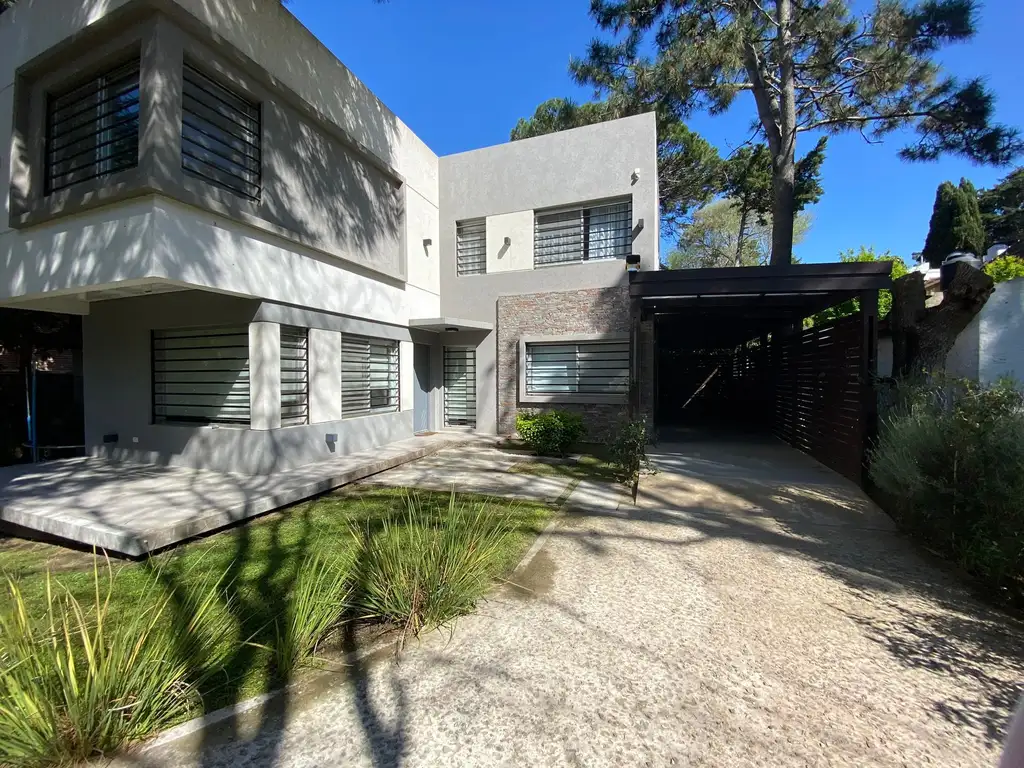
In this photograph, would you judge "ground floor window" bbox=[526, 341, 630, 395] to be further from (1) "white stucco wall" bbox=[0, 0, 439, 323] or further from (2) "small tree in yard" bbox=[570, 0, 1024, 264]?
(2) "small tree in yard" bbox=[570, 0, 1024, 264]

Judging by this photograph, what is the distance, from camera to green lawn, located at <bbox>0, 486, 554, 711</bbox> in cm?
288

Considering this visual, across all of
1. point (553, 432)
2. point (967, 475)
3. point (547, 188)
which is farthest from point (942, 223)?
point (967, 475)

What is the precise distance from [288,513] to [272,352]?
2.66 m

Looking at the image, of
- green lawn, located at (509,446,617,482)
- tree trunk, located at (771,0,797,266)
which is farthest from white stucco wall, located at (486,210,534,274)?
tree trunk, located at (771,0,797,266)

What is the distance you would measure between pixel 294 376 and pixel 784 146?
12.9m

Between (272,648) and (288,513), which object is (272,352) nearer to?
(288,513)

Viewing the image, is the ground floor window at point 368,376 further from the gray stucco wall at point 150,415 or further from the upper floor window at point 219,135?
the upper floor window at point 219,135

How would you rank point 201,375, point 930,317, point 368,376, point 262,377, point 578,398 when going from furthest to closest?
point 578,398 < point 368,376 < point 201,375 < point 262,377 < point 930,317

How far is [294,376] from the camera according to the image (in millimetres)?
7812

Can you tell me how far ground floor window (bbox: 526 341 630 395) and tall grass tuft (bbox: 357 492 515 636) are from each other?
7.68 metres

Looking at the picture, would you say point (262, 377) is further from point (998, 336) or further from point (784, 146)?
point (784, 146)

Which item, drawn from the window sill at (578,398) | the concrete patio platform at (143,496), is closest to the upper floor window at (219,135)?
the concrete patio platform at (143,496)

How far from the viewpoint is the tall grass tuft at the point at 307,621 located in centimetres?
268

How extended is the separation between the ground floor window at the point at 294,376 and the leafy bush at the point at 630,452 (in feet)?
17.2
